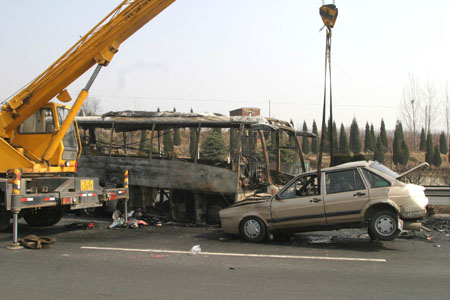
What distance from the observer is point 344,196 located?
7.48 metres

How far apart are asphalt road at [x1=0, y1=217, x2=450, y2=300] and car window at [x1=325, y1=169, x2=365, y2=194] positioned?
43.8 inches

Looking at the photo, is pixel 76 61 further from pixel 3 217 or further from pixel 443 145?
pixel 443 145

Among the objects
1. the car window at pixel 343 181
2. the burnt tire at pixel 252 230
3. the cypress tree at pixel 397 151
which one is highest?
the cypress tree at pixel 397 151

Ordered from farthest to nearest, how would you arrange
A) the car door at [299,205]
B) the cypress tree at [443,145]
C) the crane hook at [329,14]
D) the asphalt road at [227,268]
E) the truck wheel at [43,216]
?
the cypress tree at [443,145] → the truck wheel at [43,216] → the crane hook at [329,14] → the car door at [299,205] → the asphalt road at [227,268]

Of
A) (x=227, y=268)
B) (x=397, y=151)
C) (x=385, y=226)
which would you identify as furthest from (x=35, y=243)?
(x=397, y=151)

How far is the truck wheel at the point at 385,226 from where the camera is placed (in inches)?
279

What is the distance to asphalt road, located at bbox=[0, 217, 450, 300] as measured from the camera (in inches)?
189

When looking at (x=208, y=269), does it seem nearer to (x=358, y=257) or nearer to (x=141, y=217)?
(x=358, y=257)

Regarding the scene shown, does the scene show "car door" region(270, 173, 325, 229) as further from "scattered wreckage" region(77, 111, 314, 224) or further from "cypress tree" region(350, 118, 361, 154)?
"cypress tree" region(350, 118, 361, 154)

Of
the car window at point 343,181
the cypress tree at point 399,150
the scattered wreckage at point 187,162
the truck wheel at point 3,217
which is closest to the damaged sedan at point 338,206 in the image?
the car window at point 343,181

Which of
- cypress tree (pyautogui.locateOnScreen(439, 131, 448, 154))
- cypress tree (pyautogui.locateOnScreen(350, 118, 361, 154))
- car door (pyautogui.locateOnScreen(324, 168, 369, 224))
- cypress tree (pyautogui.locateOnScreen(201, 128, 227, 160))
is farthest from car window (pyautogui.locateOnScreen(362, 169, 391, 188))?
cypress tree (pyautogui.locateOnScreen(439, 131, 448, 154))

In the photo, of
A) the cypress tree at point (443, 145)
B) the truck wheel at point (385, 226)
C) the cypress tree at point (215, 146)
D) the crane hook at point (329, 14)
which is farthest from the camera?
the cypress tree at point (443, 145)

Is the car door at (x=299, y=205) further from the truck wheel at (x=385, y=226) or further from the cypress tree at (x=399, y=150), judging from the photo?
the cypress tree at (x=399, y=150)

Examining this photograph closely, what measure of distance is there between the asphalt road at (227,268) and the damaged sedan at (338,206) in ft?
1.22
